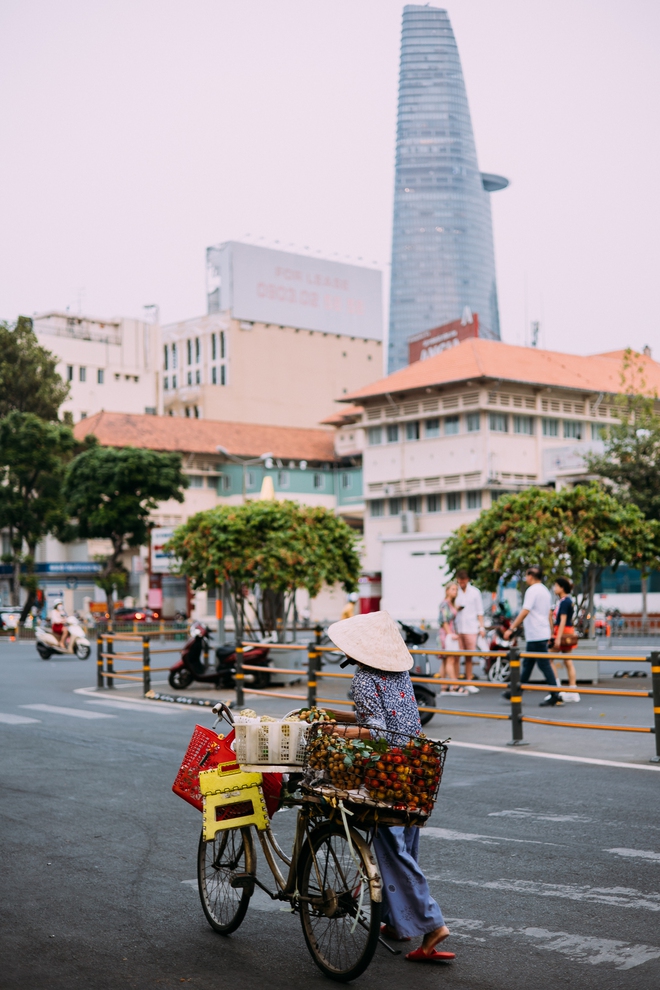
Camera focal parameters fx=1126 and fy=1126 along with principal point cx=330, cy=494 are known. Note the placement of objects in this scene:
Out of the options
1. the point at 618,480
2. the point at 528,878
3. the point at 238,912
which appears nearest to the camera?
the point at 238,912

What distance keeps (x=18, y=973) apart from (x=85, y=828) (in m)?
3.41

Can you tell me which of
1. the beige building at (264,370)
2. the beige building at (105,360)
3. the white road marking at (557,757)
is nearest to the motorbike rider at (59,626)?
the white road marking at (557,757)

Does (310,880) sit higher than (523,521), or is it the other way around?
(523,521)

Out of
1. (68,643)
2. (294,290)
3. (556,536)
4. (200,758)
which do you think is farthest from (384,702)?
(294,290)

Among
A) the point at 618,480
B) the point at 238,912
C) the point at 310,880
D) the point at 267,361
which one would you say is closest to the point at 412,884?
the point at 310,880

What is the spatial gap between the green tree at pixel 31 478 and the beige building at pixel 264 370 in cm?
3328

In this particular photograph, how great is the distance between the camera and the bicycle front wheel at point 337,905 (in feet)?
15.8

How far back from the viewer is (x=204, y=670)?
20.0 metres

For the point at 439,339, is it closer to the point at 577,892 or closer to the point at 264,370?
the point at 264,370

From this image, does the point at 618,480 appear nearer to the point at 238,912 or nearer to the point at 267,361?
the point at 238,912

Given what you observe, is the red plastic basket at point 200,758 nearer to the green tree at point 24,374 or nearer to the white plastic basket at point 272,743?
the white plastic basket at point 272,743

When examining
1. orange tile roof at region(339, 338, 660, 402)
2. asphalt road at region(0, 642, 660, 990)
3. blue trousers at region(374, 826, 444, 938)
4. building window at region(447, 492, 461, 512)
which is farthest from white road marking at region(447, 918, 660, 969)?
building window at region(447, 492, 461, 512)

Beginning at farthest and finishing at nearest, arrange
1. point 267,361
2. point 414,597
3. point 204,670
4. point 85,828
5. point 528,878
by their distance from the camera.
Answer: point 267,361
point 414,597
point 204,670
point 85,828
point 528,878

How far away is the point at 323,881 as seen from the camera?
5.10 m
